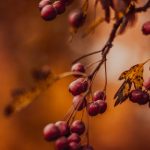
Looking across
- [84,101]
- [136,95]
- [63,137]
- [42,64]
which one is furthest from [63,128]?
[42,64]

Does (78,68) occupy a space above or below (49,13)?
below

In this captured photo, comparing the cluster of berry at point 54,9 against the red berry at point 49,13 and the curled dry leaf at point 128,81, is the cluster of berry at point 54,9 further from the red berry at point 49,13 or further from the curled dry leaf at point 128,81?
the curled dry leaf at point 128,81

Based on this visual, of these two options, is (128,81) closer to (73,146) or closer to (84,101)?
(84,101)

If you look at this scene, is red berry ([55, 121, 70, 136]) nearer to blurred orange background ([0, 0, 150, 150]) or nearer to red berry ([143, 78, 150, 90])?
red berry ([143, 78, 150, 90])

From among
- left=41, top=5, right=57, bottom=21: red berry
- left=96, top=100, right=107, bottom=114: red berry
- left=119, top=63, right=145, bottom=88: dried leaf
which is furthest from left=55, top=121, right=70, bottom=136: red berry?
left=41, top=5, right=57, bottom=21: red berry

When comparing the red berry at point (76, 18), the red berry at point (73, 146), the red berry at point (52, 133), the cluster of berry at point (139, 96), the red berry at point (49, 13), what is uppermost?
the red berry at point (49, 13)

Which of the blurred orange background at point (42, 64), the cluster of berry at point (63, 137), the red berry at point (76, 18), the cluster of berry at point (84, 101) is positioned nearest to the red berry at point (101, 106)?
the cluster of berry at point (84, 101)
